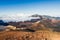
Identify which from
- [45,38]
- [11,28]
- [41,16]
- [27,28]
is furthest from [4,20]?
[45,38]

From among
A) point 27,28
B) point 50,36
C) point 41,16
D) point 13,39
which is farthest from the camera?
point 41,16

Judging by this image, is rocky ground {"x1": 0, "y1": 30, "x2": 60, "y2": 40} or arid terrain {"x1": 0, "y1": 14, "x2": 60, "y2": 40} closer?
rocky ground {"x1": 0, "y1": 30, "x2": 60, "y2": 40}

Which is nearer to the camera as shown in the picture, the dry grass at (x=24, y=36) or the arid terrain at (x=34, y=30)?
the dry grass at (x=24, y=36)

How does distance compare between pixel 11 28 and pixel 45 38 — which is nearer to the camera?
pixel 45 38

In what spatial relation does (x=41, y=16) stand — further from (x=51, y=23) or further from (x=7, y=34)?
(x=7, y=34)

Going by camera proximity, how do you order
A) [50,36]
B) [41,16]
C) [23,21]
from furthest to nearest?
[41,16] < [23,21] < [50,36]

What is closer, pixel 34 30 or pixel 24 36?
pixel 24 36

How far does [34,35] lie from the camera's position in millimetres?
9117

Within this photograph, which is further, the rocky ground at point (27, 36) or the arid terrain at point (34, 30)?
the arid terrain at point (34, 30)

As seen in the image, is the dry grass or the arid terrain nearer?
the dry grass

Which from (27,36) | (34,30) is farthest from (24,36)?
(34,30)

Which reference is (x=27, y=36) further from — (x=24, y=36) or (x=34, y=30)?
(x=34, y=30)

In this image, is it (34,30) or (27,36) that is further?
(34,30)

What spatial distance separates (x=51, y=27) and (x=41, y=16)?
1602 millimetres
